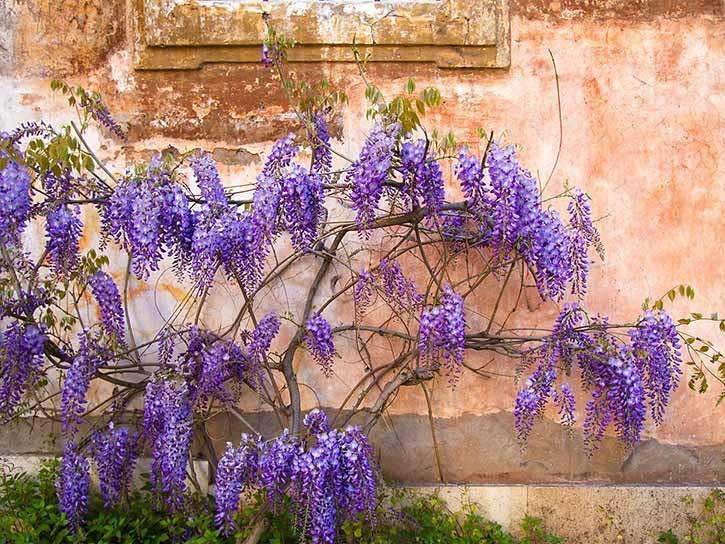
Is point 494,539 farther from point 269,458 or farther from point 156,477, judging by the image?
point 156,477

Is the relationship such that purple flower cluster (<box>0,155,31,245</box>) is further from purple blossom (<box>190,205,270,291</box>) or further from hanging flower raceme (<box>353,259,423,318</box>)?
hanging flower raceme (<box>353,259,423,318</box>)

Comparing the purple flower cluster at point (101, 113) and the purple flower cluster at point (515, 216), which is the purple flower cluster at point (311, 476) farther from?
the purple flower cluster at point (101, 113)

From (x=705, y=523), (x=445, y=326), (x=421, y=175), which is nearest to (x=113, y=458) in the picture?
(x=445, y=326)

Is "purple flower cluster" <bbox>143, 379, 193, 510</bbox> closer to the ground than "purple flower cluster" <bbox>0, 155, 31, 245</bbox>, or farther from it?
closer to the ground

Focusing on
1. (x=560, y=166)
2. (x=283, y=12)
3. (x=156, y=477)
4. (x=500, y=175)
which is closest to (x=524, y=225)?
(x=500, y=175)

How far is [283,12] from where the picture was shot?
4.79 metres

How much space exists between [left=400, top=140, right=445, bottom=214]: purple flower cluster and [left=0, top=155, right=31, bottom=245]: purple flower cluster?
1.67 meters

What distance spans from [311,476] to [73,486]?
51.6 inches

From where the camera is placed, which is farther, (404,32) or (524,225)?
(404,32)

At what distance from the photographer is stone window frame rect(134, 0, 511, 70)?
15.6 ft

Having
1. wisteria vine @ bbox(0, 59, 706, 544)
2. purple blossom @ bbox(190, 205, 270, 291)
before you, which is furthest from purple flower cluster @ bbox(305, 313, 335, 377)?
purple blossom @ bbox(190, 205, 270, 291)

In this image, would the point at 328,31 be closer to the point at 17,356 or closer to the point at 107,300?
the point at 107,300

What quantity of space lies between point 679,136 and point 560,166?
0.67m

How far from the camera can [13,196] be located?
387 cm
